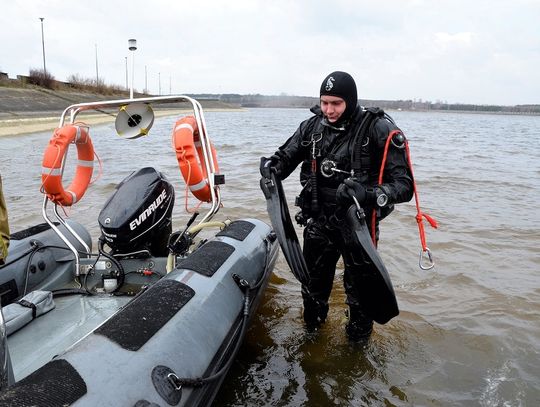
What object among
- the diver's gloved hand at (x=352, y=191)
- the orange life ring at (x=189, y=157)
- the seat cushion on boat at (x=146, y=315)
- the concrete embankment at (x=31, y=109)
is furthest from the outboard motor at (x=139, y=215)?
the concrete embankment at (x=31, y=109)

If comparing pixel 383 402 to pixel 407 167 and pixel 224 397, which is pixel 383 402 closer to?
pixel 224 397

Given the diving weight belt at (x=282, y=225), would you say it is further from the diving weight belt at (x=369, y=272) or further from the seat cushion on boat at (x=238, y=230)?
the seat cushion on boat at (x=238, y=230)

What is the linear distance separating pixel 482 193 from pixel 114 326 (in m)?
8.42

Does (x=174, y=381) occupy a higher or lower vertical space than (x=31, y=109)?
lower

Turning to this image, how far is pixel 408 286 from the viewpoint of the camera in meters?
4.51

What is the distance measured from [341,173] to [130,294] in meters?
1.66

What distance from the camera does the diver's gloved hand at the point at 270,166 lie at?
9.69 ft

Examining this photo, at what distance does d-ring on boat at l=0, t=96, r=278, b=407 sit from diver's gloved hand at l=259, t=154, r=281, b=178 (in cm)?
59

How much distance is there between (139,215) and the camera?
321cm

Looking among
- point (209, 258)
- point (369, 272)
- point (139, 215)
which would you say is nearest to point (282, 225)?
point (209, 258)

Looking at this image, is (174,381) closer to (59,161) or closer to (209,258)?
(209,258)

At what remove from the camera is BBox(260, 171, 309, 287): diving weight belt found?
2959 mm

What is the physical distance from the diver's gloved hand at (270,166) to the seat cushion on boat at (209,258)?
58 cm

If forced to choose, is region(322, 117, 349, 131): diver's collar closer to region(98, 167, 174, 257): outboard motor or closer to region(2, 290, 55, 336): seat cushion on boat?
region(98, 167, 174, 257): outboard motor
